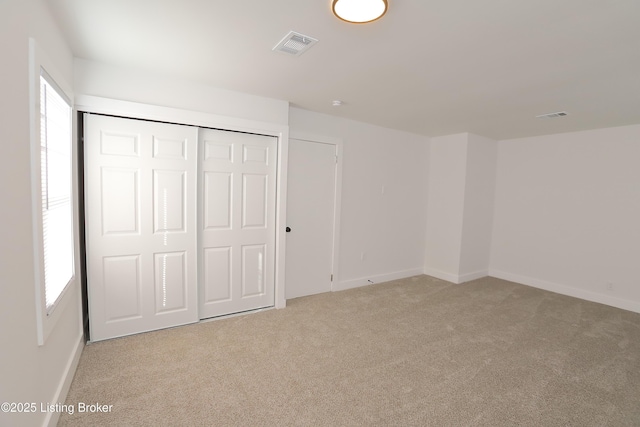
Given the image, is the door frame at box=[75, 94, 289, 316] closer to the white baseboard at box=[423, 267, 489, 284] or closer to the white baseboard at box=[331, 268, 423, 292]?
the white baseboard at box=[331, 268, 423, 292]

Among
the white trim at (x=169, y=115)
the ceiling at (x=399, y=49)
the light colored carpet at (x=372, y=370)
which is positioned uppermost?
the ceiling at (x=399, y=49)

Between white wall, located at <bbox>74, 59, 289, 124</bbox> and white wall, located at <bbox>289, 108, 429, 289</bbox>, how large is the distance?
498mm

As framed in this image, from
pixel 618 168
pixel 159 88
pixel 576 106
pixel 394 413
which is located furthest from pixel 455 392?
pixel 618 168

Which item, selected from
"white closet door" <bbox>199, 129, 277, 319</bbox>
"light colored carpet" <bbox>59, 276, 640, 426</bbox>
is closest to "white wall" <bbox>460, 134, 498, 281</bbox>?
"light colored carpet" <bbox>59, 276, 640, 426</bbox>

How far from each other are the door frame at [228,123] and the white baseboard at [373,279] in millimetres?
1016

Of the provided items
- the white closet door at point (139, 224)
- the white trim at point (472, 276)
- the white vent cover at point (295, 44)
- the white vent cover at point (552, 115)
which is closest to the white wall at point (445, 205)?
the white trim at point (472, 276)

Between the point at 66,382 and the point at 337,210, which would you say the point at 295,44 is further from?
the point at 66,382

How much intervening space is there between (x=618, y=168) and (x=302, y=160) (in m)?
4.31

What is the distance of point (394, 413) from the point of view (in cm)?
191

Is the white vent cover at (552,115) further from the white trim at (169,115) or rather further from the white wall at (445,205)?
the white trim at (169,115)

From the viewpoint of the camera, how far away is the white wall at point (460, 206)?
475 centimetres

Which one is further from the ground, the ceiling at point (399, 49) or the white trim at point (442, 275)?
the ceiling at point (399, 49)

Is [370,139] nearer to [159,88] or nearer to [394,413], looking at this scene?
[159,88]

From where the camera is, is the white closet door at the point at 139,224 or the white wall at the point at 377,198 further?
the white wall at the point at 377,198
